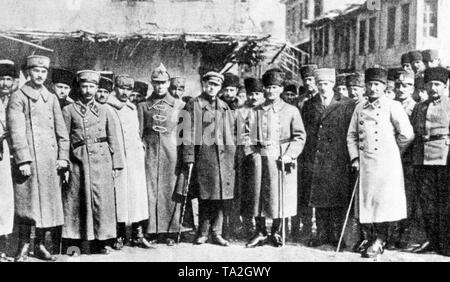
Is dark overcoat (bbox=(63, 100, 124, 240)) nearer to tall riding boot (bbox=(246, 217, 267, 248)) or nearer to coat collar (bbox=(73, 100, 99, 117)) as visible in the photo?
coat collar (bbox=(73, 100, 99, 117))

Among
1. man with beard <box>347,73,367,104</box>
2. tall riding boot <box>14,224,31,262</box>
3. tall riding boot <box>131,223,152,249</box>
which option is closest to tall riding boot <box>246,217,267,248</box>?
tall riding boot <box>131,223,152,249</box>

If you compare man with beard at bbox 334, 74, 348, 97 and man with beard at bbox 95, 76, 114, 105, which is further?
man with beard at bbox 334, 74, 348, 97

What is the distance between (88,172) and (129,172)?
662 mm

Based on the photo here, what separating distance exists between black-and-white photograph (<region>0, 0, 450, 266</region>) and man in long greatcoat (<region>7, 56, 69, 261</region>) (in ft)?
0.04

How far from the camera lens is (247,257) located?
222 inches

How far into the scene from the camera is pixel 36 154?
17.7 ft

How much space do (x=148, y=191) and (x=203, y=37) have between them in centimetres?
460

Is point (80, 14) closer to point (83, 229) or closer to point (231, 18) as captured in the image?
point (231, 18)

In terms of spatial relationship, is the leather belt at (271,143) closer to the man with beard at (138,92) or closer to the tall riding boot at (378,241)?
the tall riding boot at (378,241)

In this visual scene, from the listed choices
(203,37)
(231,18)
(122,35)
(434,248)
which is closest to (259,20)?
(231,18)

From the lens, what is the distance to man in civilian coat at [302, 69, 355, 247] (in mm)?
6105

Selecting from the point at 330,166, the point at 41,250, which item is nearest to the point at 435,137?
the point at 330,166

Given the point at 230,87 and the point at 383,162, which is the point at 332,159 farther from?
the point at 230,87

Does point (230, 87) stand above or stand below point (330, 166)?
above
